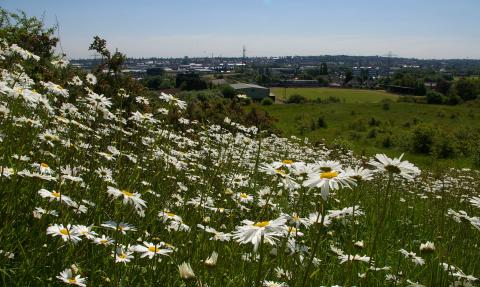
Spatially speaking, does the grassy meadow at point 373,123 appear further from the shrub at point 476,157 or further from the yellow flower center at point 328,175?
the yellow flower center at point 328,175

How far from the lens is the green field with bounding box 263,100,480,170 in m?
34.0

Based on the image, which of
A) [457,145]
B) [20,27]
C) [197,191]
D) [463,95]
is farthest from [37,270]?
[463,95]

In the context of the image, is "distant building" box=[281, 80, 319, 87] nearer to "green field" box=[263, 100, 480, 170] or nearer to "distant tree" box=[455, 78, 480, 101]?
"distant tree" box=[455, 78, 480, 101]

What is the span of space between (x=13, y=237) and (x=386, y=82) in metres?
134

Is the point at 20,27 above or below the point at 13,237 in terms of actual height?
above

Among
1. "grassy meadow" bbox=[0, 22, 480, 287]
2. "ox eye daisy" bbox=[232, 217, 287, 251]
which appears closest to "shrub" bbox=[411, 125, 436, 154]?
"grassy meadow" bbox=[0, 22, 480, 287]

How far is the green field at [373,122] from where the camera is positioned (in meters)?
34.0

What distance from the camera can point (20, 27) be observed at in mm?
8547

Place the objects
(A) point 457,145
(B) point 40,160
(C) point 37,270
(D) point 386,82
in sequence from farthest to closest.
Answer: (D) point 386,82 < (A) point 457,145 < (B) point 40,160 < (C) point 37,270

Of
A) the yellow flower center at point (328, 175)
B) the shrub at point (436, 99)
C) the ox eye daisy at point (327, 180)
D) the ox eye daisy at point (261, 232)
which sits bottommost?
the shrub at point (436, 99)

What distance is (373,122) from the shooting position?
4416 centimetres

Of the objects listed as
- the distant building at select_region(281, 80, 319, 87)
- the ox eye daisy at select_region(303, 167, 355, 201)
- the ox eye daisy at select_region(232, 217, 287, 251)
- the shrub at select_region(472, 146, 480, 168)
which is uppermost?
the ox eye daisy at select_region(303, 167, 355, 201)

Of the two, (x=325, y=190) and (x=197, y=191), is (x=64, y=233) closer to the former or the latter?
(x=325, y=190)

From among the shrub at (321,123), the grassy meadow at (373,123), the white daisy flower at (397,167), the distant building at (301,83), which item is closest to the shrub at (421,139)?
the grassy meadow at (373,123)
